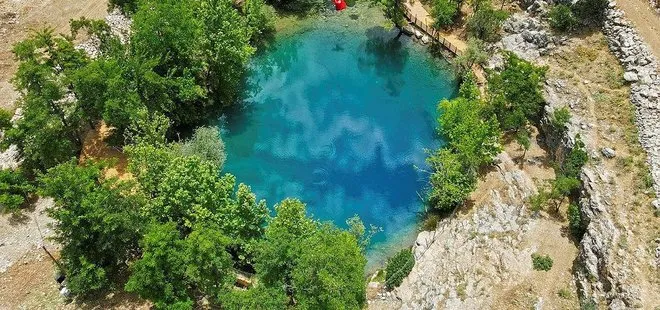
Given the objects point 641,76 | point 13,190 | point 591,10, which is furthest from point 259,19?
point 641,76

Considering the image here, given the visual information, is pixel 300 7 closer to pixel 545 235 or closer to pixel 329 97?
pixel 329 97

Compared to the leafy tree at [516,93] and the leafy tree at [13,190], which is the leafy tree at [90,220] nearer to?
the leafy tree at [13,190]

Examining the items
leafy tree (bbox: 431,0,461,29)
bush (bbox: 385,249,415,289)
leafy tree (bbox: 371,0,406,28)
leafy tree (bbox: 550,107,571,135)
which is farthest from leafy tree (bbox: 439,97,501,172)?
leafy tree (bbox: 371,0,406,28)

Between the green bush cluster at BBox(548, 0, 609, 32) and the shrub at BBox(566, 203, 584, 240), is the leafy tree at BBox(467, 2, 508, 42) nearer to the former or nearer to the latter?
the green bush cluster at BBox(548, 0, 609, 32)

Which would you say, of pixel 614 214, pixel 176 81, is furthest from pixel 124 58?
pixel 614 214

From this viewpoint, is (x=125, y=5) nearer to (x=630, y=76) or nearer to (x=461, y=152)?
(x=461, y=152)
